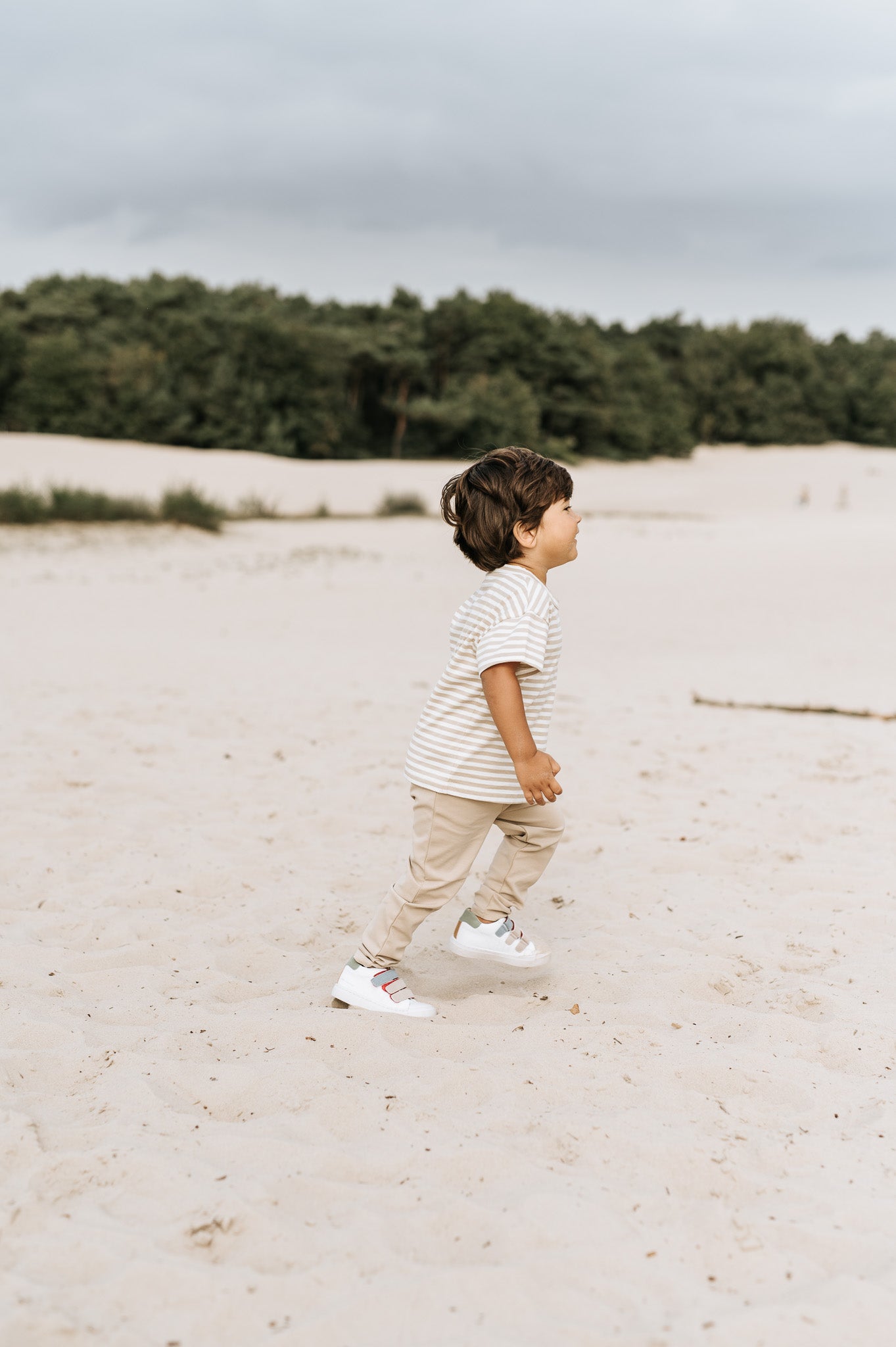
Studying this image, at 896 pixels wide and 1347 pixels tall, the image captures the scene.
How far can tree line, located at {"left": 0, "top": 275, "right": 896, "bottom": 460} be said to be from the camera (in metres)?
27.9

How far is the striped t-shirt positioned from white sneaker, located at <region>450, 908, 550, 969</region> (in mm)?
446

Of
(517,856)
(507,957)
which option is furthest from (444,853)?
(507,957)

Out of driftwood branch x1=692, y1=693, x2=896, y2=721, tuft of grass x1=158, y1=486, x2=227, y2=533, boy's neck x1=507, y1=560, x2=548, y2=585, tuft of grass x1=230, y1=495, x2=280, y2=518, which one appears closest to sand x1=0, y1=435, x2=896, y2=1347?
driftwood branch x1=692, y1=693, x2=896, y2=721

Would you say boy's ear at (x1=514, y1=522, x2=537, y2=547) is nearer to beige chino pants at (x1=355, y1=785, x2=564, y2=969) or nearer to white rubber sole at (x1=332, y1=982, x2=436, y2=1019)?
beige chino pants at (x1=355, y1=785, x2=564, y2=969)

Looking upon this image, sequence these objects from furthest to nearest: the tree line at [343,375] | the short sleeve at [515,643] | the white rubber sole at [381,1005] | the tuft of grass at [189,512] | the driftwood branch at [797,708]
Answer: the tree line at [343,375]
the tuft of grass at [189,512]
the driftwood branch at [797,708]
the white rubber sole at [381,1005]
the short sleeve at [515,643]

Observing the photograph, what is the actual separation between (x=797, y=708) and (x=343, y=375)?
2520 centimetres

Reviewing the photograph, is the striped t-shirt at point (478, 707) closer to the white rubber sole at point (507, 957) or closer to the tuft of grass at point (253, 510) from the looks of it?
the white rubber sole at point (507, 957)

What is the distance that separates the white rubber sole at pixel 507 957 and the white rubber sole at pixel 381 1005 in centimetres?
25

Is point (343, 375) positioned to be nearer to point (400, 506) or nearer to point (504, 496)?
point (400, 506)

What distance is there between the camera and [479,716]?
99.8 inches

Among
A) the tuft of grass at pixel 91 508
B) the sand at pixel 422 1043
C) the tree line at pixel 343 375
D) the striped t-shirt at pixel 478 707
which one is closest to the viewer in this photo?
the sand at pixel 422 1043

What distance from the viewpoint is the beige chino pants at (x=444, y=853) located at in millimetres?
2539

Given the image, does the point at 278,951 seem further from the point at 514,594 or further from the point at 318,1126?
the point at 514,594

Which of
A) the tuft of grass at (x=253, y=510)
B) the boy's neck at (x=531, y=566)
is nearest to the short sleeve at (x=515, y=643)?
the boy's neck at (x=531, y=566)
